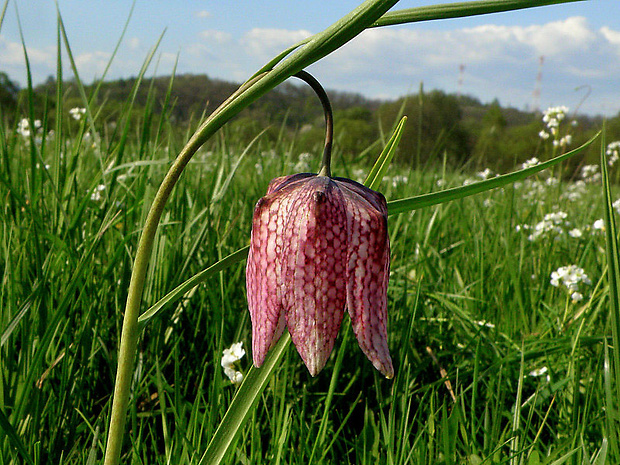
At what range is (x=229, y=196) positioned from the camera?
2.14 m

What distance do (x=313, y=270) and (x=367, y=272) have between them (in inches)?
2.4

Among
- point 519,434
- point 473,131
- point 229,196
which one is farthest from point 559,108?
point 473,131

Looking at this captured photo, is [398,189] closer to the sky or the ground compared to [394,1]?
closer to the ground

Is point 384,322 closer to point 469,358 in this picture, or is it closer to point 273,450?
point 273,450

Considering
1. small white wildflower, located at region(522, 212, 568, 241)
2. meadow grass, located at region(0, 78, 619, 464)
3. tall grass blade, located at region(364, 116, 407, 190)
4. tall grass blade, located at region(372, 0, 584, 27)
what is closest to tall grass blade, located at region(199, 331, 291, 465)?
meadow grass, located at region(0, 78, 619, 464)

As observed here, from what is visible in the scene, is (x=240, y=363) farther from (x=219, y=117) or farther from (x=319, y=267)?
(x=219, y=117)

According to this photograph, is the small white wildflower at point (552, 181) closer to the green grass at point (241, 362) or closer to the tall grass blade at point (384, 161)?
the green grass at point (241, 362)

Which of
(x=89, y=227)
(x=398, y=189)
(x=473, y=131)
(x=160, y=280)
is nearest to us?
(x=160, y=280)

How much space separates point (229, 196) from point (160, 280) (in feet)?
2.76

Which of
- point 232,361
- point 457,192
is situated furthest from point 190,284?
point 232,361

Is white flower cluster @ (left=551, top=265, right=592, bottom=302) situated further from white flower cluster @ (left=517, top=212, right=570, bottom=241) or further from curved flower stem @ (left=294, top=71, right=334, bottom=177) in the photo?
curved flower stem @ (left=294, top=71, right=334, bottom=177)

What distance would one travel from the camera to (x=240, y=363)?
1291mm

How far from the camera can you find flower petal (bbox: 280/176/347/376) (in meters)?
0.65

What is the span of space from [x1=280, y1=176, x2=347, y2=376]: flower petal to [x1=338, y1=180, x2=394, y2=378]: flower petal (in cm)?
1
